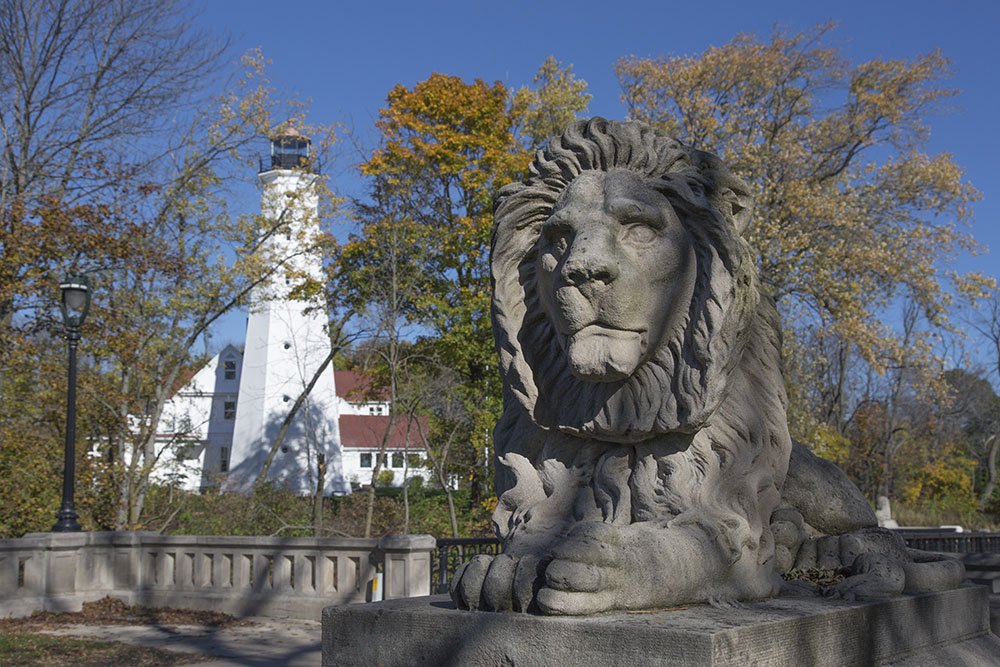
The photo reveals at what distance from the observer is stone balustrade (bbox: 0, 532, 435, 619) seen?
12.0 meters

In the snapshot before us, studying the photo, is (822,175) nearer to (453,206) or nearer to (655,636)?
(453,206)

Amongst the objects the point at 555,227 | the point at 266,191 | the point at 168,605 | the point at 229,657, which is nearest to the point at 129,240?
the point at 266,191

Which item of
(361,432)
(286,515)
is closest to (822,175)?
(286,515)

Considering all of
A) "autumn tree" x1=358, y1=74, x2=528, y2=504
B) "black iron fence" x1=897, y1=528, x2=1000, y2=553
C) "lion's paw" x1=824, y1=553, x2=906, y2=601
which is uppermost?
"autumn tree" x1=358, y1=74, x2=528, y2=504

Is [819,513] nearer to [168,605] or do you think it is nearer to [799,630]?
[799,630]

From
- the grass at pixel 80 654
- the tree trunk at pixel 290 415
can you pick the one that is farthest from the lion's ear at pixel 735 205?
the tree trunk at pixel 290 415

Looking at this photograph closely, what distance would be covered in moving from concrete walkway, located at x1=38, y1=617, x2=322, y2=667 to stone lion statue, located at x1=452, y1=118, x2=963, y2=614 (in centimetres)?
657

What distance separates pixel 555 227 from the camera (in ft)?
11.2

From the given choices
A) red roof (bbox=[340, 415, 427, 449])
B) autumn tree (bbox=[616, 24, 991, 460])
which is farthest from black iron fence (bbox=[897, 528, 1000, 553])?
red roof (bbox=[340, 415, 427, 449])

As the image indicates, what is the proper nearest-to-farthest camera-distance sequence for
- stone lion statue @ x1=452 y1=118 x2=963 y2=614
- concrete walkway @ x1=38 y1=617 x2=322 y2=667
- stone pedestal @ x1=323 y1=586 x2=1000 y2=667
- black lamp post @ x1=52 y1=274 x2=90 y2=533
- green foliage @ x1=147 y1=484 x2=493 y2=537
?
1. stone pedestal @ x1=323 y1=586 x2=1000 y2=667
2. stone lion statue @ x1=452 y1=118 x2=963 y2=614
3. concrete walkway @ x1=38 y1=617 x2=322 y2=667
4. black lamp post @ x1=52 y1=274 x2=90 y2=533
5. green foliage @ x1=147 y1=484 x2=493 y2=537

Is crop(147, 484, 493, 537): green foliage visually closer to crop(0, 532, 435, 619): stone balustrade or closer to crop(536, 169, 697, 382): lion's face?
crop(0, 532, 435, 619): stone balustrade

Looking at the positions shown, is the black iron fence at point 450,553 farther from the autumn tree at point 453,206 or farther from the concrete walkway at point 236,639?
the autumn tree at point 453,206

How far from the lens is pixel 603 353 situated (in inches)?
128

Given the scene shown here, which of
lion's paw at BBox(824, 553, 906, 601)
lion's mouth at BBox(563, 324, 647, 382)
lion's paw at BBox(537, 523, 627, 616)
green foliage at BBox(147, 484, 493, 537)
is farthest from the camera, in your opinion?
green foliage at BBox(147, 484, 493, 537)
